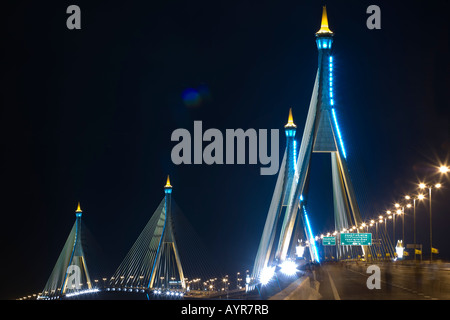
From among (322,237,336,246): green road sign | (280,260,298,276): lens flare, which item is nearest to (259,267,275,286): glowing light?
(280,260,298,276): lens flare

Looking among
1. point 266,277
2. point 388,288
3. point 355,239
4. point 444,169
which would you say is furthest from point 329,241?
point 388,288

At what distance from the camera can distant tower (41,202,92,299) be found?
77.6m

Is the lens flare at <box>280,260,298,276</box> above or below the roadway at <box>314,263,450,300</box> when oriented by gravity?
below

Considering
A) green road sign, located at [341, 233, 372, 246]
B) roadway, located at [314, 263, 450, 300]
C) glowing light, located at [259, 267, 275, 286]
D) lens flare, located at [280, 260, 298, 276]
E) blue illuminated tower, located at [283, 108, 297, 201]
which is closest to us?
roadway, located at [314, 263, 450, 300]

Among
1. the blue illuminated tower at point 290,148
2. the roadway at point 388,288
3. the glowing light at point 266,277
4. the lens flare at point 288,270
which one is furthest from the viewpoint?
the blue illuminated tower at point 290,148

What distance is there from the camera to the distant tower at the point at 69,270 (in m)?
77.6

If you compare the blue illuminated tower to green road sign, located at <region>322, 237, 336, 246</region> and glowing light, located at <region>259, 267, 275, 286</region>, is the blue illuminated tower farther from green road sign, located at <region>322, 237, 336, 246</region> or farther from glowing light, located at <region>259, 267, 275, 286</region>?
glowing light, located at <region>259, 267, 275, 286</region>

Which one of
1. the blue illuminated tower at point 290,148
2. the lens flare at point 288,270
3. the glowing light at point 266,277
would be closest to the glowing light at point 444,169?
the lens flare at point 288,270

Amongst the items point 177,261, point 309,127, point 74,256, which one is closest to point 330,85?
point 309,127

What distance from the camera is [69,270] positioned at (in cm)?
9006

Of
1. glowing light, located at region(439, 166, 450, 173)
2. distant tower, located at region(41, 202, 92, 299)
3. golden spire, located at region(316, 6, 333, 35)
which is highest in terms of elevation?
golden spire, located at region(316, 6, 333, 35)

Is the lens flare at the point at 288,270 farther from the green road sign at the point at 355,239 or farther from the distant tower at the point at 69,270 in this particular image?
the distant tower at the point at 69,270
